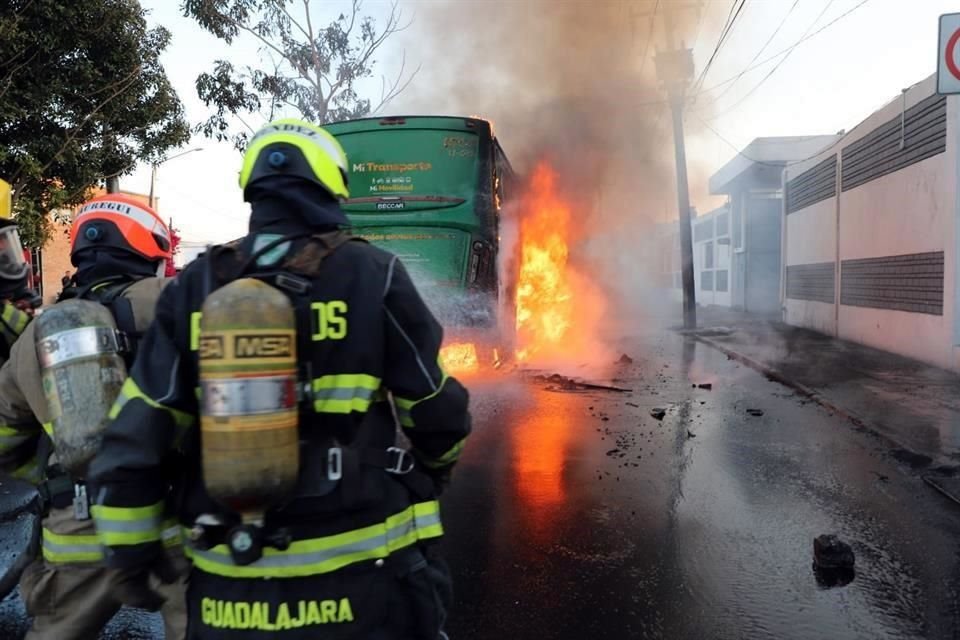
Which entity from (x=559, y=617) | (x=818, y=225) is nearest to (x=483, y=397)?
(x=559, y=617)

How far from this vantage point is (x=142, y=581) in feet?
6.24

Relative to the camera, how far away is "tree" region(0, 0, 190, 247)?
35.8ft

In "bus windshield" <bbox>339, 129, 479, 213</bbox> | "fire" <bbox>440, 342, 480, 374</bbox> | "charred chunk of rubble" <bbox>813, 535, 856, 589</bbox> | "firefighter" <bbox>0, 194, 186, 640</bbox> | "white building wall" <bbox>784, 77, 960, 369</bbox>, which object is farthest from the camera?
"fire" <bbox>440, 342, 480, 374</bbox>

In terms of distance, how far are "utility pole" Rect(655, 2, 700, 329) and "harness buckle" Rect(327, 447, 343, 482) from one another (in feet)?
62.8

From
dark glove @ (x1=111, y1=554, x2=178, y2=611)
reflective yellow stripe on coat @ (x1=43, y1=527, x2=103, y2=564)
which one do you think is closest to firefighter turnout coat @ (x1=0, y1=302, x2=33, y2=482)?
reflective yellow stripe on coat @ (x1=43, y1=527, x2=103, y2=564)

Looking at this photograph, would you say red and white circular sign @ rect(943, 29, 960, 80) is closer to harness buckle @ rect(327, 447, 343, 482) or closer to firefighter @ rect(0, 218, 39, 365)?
harness buckle @ rect(327, 447, 343, 482)

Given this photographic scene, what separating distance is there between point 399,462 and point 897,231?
517 inches

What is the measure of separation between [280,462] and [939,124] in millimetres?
12078

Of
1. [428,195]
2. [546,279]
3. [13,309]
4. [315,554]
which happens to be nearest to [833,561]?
[315,554]

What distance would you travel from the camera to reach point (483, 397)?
9.55 meters

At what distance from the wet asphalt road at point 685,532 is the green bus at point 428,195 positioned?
2.91 m

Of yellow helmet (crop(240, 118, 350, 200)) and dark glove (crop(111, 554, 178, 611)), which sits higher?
yellow helmet (crop(240, 118, 350, 200))

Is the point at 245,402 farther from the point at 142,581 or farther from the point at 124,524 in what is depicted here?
the point at 142,581

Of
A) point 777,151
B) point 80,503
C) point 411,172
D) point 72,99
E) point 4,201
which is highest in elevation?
point 777,151
